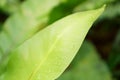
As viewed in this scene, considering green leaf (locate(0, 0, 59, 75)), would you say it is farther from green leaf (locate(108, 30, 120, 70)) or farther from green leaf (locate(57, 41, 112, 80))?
green leaf (locate(108, 30, 120, 70))

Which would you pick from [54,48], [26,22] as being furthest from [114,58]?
[54,48]

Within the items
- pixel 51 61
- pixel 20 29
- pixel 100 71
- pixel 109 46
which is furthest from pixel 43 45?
pixel 109 46

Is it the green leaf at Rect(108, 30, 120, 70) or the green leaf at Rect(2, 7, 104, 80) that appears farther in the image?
the green leaf at Rect(108, 30, 120, 70)

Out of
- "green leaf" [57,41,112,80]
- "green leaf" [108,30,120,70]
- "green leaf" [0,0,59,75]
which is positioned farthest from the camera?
"green leaf" [108,30,120,70]

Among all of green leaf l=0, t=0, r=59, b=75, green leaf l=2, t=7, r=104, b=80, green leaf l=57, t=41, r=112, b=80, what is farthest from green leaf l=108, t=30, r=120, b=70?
green leaf l=2, t=7, r=104, b=80

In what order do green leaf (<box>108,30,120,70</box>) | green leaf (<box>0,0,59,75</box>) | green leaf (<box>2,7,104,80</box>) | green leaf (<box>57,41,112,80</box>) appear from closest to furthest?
green leaf (<box>2,7,104,80</box>)
green leaf (<box>0,0,59,75</box>)
green leaf (<box>57,41,112,80</box>)
green leaf (<box>108,30,120,70</box>)

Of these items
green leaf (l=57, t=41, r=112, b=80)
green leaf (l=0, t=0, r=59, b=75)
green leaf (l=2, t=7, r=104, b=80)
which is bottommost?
green leaf (l=57, t=41, r=112, b=80)

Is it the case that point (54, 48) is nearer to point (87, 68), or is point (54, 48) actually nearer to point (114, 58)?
point (87, 68)
